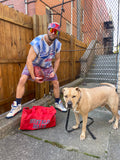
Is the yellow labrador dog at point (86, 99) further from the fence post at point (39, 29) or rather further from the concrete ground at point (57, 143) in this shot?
the fence post at point (39, 29)

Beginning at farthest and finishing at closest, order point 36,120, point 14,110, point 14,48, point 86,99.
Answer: point 14,48
point 14,110
point 36,120
point 86,99

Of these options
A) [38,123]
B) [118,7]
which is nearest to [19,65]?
[38,123]

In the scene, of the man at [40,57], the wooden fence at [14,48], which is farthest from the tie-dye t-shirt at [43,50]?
the wooden fence at [14,48]

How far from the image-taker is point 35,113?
2.48 meters

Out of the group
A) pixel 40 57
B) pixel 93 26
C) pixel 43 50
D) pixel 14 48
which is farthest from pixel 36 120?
pixel 93 26

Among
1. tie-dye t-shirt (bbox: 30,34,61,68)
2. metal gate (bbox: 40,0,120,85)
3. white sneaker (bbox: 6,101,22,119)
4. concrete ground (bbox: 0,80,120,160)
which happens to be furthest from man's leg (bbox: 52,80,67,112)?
metal gate (bbox: 40,0,120,85)

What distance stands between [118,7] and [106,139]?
14.0ft

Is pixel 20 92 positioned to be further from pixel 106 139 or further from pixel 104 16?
pixel 104 16

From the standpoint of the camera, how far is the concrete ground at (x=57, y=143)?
1.72 meters

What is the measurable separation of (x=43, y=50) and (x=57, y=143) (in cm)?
181

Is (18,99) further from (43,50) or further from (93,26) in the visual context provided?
(93,26)

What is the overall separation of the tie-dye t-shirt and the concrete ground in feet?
4.16

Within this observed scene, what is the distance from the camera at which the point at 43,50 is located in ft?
8.53

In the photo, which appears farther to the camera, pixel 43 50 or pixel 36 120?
pixel 43 50
